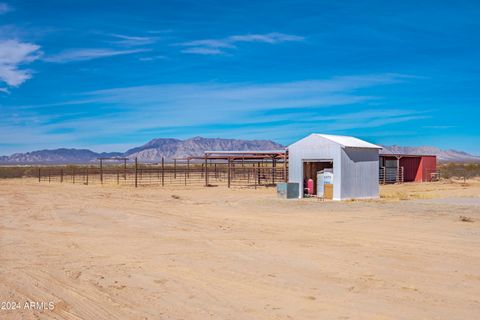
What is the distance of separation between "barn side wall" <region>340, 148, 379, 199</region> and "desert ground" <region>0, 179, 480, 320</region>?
26.2 ft

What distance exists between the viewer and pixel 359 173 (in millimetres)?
28375

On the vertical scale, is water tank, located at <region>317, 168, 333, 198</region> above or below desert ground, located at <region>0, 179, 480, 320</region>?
above

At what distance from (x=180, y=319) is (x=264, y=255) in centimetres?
480

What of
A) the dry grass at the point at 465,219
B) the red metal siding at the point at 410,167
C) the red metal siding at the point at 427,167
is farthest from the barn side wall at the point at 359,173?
the red metal siding at the point at 427,167

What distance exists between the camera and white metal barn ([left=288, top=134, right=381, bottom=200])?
27391 mm

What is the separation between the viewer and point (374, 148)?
29469 millimetres

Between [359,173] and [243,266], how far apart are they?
19.1 metres

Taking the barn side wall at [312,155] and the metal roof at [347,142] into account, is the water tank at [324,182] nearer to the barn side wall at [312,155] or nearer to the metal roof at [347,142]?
the barn side wall at [312,155]

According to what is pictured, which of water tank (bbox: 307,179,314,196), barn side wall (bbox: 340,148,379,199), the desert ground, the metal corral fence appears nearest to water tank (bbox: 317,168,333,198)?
barn side wall (bbox: 340,148,379,199)

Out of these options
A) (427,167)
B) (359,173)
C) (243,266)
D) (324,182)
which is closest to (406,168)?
(427,167)

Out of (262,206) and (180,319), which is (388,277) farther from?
(262,206)

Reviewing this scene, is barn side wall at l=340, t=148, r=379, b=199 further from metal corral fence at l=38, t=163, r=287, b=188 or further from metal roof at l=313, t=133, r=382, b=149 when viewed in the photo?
metal corral fence at l=38, t=163, r=287, b=188

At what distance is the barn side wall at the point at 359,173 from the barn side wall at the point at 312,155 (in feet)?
0.93

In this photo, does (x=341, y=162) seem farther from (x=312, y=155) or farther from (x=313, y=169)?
(x=313, y=169)
